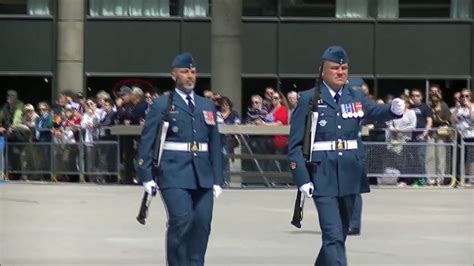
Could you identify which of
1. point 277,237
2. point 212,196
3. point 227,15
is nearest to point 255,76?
point 227,15

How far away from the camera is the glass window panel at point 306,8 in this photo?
31172 mm

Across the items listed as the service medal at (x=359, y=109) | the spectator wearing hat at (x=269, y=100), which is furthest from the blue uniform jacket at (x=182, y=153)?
the spectator wearing hat at (x=269, y=100)

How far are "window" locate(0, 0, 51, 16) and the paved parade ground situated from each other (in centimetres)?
1132

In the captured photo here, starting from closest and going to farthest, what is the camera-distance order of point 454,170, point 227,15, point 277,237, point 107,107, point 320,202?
1. point 320,202
2. point 277,237
3. point 454,170
4. point 107,107
5. point 227,15

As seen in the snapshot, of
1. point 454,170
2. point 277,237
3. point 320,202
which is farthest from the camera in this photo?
point 454,170

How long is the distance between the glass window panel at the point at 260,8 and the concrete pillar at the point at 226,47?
73cm

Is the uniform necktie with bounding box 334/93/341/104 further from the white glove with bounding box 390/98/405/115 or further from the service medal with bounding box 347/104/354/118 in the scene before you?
the white glove with bounding box 390/98/405/115

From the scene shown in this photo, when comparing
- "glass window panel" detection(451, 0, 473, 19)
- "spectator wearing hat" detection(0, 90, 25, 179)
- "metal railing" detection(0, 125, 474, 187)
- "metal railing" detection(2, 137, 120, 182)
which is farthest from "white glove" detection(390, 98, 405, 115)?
"glass window panel" detection(451, 0, 473, 19)

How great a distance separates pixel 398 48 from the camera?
102 feet

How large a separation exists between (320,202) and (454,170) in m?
11.8

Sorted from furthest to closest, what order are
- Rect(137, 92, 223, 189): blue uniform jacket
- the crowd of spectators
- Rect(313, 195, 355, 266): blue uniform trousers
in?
the crowd of spectators < Rect(137, 92, 223, 189): blue uniform jacket < Rect(313, 195, 355, 266): blue uniform trousers

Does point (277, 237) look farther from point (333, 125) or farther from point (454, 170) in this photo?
point (454, 170)

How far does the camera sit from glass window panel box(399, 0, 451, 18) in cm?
3117

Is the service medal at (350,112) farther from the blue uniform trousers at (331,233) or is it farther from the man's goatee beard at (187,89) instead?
the man's goatee beard at (187,89)
